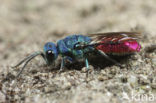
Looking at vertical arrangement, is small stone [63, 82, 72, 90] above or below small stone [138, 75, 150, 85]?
above

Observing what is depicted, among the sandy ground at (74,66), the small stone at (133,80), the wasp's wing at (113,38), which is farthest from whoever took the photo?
the wasp's wing at (113,38)

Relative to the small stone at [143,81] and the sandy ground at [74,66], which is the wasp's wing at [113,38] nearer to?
the sandy ground at [74,66]

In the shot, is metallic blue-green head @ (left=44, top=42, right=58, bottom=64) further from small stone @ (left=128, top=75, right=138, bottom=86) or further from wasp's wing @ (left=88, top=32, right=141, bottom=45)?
small stone @ (left=128, top=75, right=138, bottom=86)

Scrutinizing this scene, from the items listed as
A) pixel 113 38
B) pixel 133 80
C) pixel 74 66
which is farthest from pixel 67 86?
pixel 113 38

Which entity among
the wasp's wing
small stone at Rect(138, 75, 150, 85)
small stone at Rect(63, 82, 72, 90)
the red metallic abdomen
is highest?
the wasp's wing

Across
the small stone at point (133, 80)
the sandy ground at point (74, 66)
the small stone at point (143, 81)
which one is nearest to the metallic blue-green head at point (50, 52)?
the sandy ground at point (74, 66)

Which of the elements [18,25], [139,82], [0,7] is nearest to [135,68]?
[139,82]

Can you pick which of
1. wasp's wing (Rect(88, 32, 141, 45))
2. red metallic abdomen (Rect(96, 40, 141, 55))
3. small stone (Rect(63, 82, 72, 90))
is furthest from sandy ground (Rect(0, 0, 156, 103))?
wasp's wing (Rect(88, 32, 141, 45))

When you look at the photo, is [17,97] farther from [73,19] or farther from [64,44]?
[73,19]
